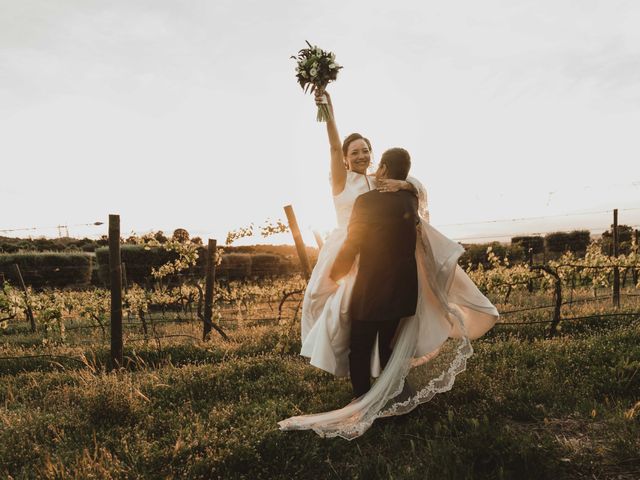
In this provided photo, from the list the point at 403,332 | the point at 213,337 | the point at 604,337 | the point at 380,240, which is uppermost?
the point at 380,240

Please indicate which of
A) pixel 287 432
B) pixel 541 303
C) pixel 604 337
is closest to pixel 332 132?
pixel 287 432

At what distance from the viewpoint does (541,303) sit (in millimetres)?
11805

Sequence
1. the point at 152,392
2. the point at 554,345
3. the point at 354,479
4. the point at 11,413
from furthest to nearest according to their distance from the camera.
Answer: the point at 554,345, the point at 152,392, the point at 11,413, the point at 354,479

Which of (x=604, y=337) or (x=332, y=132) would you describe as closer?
(x=332, y=132)

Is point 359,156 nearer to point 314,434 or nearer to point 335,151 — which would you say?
point 335,151

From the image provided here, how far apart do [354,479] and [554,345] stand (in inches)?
145

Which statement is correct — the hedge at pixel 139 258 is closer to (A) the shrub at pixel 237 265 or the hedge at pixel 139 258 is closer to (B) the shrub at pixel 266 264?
(A) the shrub at pixel 237 265

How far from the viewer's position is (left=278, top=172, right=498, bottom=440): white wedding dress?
3.76 metres

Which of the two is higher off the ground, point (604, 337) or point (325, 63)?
point (325, 63)

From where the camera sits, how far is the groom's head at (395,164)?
3.87 meters

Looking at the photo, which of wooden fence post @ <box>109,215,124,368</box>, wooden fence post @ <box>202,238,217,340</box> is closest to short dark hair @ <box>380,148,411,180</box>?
wooden fence post @ <box>109,215,124,368</box>

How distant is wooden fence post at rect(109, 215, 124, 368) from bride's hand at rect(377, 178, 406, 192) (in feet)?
12.3

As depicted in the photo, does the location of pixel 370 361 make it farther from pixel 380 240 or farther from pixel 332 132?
pixel 332 132

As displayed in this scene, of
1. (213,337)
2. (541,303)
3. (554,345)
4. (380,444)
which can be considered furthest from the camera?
(541,303)
